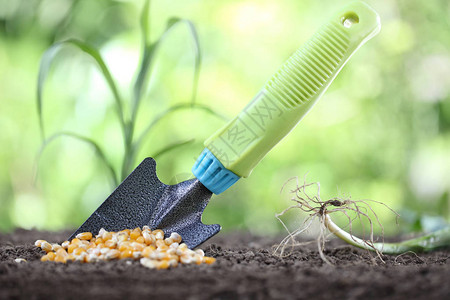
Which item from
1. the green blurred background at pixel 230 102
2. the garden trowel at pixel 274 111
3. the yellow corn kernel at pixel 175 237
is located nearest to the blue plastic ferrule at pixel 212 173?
the garden trowel at pixel 274 111

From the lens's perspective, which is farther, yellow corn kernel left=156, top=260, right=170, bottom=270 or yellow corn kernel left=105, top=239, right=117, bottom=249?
yellow corn kernel left=105, top=239, right=117, bottom=249

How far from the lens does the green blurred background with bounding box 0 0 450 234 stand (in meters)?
2.38

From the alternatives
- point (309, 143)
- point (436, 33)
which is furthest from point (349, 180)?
point (436, 33)

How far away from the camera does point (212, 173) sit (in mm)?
950

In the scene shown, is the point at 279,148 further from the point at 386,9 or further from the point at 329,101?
the point at 386,9

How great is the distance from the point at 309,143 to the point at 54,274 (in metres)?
2.04

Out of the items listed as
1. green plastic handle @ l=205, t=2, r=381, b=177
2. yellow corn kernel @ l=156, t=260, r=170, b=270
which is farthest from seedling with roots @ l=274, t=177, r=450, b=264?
yellow corn kernel @ l=156, t=260, r=170, b=270

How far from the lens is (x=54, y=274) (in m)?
0.69

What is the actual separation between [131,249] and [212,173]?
0.70 feet

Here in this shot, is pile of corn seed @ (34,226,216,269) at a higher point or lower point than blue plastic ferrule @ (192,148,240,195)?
lower

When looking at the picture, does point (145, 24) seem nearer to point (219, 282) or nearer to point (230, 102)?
point (219, 282)

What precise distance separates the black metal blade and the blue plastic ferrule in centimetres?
3

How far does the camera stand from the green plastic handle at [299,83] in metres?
0.90

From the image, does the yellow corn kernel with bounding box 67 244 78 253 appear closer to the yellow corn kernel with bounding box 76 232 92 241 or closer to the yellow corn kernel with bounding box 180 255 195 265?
the yellow corn kernel with bounding box 76 232 92 241
